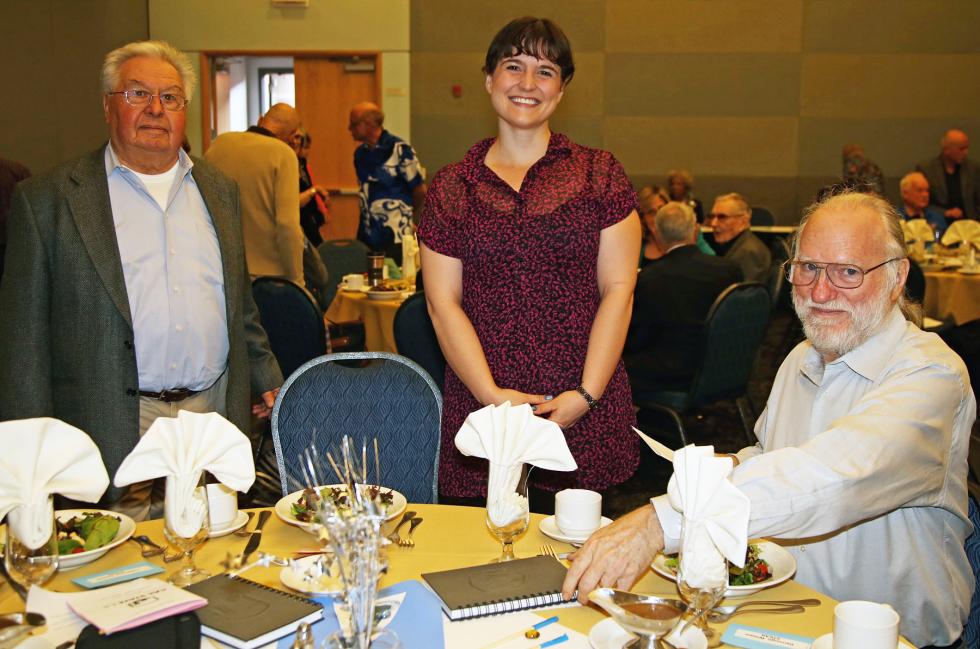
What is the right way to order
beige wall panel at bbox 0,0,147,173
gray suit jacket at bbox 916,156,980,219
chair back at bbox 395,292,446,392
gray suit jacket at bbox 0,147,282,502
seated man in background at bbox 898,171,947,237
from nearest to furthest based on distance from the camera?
gray suit jacket at bbox 0,147,282,502 → chair back at bbox 395,292,446,392 → seated man in background at bbox 898,171,947,237 → beige wall panel at bbox 0,0,147,173 → gray suit jacket at bbox 916,156,980,219

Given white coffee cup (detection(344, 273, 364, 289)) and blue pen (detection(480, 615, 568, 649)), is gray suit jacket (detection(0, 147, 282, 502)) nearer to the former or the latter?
blue pen (detection(480, 615, 568, 649))

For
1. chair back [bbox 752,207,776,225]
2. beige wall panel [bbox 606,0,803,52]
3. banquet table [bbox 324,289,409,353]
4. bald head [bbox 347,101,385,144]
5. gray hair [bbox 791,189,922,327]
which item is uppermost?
beige wall panel [bbox 606,0,803,52]

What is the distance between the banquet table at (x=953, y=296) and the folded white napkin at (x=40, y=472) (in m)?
5.56

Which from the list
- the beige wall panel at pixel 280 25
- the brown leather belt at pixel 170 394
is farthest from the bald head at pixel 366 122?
the brown leather belt at pixel 170 394

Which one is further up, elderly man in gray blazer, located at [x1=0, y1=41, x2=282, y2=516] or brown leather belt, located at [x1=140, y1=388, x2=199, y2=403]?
elderly man in gray blazer, located at [x1=0, y1=41, x2=282, y2=516]

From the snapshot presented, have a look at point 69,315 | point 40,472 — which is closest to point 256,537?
→ point 40,472

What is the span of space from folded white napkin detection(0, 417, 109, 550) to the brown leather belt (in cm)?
102

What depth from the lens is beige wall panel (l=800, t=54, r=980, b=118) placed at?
10.7 metres

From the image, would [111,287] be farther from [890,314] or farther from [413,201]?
[413,201]

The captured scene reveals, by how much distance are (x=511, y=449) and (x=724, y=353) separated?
2.75 metres

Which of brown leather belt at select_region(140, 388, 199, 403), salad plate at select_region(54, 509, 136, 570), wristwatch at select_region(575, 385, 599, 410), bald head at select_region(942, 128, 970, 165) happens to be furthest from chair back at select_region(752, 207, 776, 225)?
salad plate at select_region(54, 509, 136, 570)

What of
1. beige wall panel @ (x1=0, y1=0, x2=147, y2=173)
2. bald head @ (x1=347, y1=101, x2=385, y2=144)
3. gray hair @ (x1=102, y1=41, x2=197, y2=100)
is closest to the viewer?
gray hair @ (x1=102, y1=41, x2=197, y2=100)

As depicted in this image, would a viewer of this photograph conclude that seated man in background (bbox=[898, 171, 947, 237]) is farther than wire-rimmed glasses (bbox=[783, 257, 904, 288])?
Yes

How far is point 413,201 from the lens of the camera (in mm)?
8000
